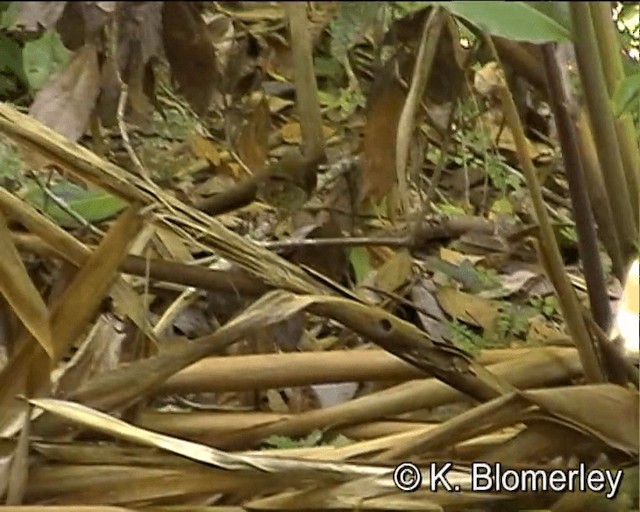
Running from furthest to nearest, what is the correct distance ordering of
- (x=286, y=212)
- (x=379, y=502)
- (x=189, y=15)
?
(x=286, y=212) < (x=379, y=502) < (x=189, y=15)

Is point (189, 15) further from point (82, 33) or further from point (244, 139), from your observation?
point (244, 139)

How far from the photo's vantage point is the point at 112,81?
0.53m

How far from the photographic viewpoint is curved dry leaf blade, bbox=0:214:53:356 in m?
0.51

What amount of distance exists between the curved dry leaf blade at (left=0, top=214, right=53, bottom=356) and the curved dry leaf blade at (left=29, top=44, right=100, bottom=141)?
0.06 m

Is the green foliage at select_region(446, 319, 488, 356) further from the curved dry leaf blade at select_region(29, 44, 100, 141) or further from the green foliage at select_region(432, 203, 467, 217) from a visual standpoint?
the curved dry leaf blade at select_region(29, 44, 100, 141)

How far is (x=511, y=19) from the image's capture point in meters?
0.36

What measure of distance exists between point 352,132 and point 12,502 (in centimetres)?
40

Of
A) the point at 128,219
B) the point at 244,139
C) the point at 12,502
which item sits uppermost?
the point at 244,139

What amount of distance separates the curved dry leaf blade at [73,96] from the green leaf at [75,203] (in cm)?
17

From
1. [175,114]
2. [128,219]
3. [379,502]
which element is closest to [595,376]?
[379,502]

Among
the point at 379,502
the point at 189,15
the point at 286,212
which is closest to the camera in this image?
the point at 189,15

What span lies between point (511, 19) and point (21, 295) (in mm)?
281

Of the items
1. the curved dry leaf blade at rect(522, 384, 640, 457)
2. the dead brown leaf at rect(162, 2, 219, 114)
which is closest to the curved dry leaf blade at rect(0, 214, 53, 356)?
the dead brown leaf at rect(162, 2, 219, 114)

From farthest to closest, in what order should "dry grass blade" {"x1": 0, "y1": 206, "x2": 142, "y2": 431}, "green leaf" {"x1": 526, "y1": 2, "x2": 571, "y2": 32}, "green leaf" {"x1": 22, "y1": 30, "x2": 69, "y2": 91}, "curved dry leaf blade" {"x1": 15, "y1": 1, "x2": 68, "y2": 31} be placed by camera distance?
"green leaf" {"x1": 22, "y1": 30, "x2": 69, "y2": 91}, "dry grass blade" {"x1": 0, "y1": 206, "x2": 142, "y2": 431}, "green leaf" {"x1": 526, "y1": 2, "x2": 571, "y2": 32}, "curved dry leaf blade" {"x1": 15, "y1": 1, "x2": 68, "y2": 31}
